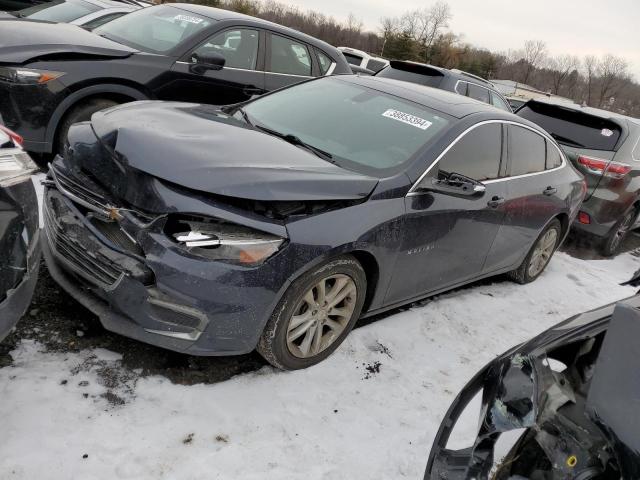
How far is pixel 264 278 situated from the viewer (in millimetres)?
2521

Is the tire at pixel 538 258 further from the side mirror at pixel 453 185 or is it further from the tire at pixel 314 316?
the tire at pixel 314 316

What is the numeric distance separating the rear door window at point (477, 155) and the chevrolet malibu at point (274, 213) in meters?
0.02

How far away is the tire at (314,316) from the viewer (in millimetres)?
2727

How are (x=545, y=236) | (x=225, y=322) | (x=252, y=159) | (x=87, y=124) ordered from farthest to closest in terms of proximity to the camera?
(x=545, y=236) → (x=87, y=124) → (x=252, y=159) → (x=225, y=322)

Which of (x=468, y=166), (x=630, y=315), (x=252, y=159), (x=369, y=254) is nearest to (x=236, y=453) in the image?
(x=369, y=254)

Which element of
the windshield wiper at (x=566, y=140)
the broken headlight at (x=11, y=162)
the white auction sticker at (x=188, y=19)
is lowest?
the broken headlight at (x=11, y=162)

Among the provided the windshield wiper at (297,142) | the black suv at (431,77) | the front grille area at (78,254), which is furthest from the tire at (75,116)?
the black suv at (431,77)

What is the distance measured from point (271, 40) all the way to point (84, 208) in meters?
3.95

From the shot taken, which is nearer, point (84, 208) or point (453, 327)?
point (84, 208)

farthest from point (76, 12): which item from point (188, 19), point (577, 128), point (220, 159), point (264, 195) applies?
point (577, 128)

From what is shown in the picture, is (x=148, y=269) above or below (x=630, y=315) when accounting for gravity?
below

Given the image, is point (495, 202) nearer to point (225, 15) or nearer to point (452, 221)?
point (452, 221)

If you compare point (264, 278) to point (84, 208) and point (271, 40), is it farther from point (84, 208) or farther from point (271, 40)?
point (271, 40)

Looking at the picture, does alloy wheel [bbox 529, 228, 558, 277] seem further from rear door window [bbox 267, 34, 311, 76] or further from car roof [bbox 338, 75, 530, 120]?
rear door window [bbox 267, 34, 311, 76]
